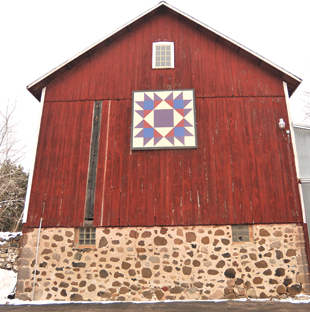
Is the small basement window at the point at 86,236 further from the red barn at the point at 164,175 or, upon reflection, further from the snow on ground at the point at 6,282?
the snow on ground at the point at 6,282

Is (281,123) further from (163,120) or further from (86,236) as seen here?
(86,236)

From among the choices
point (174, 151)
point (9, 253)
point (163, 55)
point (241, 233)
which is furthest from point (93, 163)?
point (241, 233)

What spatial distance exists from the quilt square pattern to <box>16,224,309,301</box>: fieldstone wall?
296cm

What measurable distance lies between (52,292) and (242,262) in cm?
608

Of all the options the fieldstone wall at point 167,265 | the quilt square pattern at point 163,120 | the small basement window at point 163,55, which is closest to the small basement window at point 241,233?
the fieldstone wall at point 167,265

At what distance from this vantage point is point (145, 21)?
11.8 meters

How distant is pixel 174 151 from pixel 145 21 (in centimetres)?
581

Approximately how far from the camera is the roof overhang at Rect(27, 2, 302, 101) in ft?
34.8

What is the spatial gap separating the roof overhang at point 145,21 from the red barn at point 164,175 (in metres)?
0.06

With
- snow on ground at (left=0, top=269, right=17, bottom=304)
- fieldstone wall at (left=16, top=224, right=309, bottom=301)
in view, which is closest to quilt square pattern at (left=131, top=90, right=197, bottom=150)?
fieldstone wall at (left=16, top=224, right=309, bottom=301)

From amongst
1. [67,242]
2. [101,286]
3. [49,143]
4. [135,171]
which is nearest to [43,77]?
[49,143]

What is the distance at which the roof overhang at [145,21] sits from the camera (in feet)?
34.8

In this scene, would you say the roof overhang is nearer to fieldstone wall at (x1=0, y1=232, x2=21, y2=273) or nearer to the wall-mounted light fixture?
the wall-mounted light fixture

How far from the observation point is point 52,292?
8.95 metres
